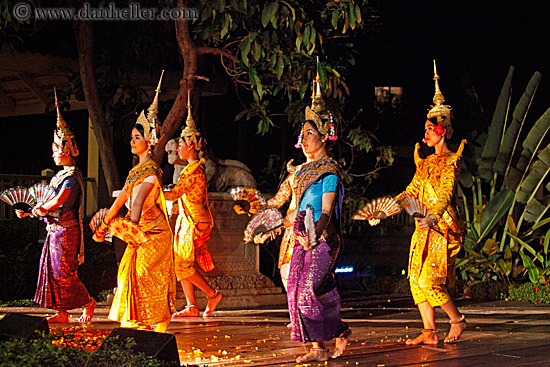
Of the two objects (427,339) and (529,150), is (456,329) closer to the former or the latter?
(427,339)

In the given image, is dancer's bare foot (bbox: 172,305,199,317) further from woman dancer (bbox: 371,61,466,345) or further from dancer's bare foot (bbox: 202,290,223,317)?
woman dancer (bbox: 371,61,466,345)

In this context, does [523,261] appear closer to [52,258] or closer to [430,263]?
[430,263]

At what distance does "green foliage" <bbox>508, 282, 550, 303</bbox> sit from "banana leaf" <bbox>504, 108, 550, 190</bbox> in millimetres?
1660

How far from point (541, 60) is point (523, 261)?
8.12 metres

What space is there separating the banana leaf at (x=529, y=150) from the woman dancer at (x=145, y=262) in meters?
7.13

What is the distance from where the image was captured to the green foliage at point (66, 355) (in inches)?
183

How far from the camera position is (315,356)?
6016 millimetres

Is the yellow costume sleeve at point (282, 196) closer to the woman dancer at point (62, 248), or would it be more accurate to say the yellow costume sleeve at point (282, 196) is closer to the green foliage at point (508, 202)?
the woman dancer at point (62, 248)

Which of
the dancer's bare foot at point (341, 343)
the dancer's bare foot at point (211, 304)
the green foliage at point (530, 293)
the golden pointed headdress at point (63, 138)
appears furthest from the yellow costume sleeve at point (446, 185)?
the green foliage at point (530, 293)

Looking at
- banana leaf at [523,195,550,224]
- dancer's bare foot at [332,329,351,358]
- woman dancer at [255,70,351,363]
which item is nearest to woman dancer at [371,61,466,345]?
dancer's bare foot at [332,329,351,358]

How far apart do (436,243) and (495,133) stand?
6026mm

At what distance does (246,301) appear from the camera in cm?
1059

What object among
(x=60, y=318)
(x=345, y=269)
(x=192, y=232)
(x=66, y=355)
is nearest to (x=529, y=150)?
(x=345, y=269)

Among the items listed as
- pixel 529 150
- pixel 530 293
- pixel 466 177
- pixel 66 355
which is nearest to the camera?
pixel 66 355
